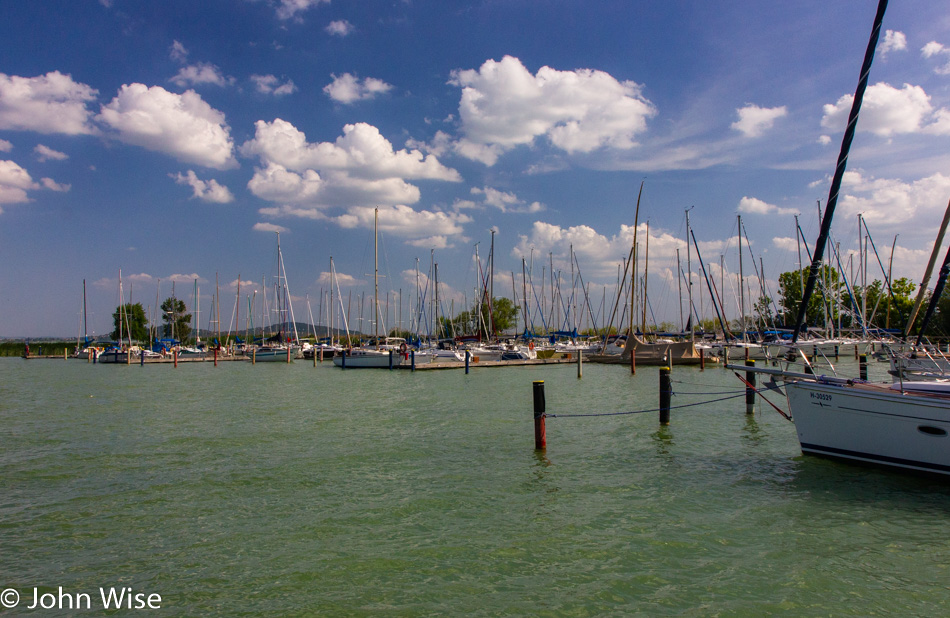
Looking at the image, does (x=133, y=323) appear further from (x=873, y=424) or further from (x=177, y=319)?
(x=873, y=424)

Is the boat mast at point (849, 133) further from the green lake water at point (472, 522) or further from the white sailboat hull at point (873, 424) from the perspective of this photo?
the green lake water at point (472, 522)

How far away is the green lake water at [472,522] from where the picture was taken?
7562 mm

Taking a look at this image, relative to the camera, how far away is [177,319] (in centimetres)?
12256

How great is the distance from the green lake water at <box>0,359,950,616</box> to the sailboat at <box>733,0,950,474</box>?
24.0 inches

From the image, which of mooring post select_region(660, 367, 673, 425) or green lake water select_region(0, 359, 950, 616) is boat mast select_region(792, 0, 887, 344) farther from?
mooring post select_region(660, 367, 673, 425)

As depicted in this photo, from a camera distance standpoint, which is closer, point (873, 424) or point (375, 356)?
point (873, 424)

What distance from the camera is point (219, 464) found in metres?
15.0

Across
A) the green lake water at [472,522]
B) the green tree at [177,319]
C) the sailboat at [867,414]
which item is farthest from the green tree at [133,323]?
the sailboat at [867,414]

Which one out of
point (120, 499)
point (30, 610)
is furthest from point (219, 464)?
point (30, 610)

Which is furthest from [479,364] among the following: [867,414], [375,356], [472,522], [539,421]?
[472,522]

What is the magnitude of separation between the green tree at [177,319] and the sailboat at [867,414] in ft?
403

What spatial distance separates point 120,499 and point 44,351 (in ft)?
386

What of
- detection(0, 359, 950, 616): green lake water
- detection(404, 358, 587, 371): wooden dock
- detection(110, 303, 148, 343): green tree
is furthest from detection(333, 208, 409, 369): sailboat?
detection(110, 303, 148, 343): green tree

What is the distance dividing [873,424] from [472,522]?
891 centimetres
